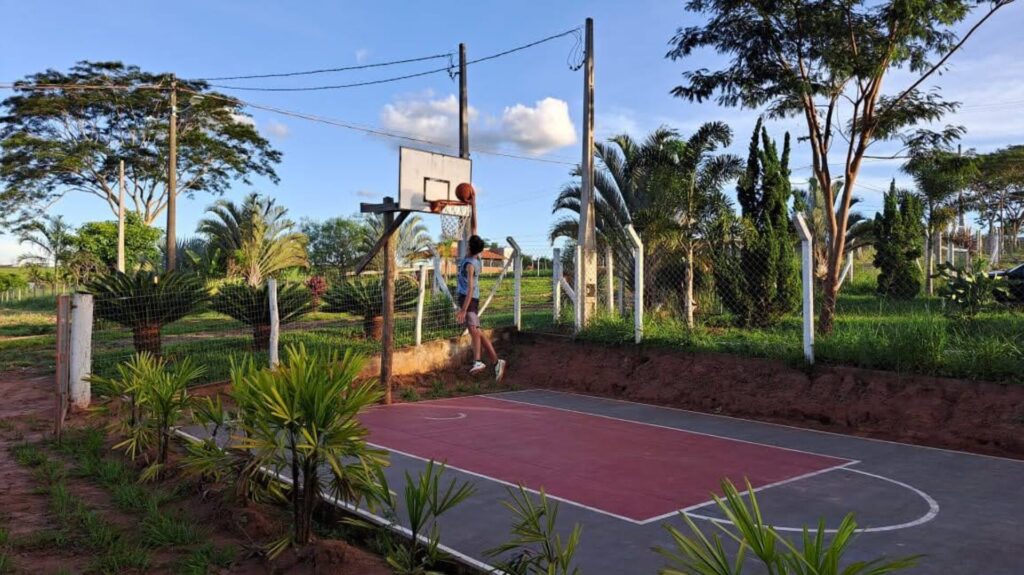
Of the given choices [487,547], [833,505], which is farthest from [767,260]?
[487,547]

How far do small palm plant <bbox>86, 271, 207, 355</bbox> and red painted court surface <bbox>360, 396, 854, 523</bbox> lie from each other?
3.93 meters

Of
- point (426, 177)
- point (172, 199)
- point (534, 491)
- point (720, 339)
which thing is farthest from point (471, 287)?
point (172, 199)

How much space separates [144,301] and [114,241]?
2056cm

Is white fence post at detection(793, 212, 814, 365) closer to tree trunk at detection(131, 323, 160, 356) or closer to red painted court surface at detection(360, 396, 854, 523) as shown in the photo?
red painted court surface at detection(360, 396, 854, 523)

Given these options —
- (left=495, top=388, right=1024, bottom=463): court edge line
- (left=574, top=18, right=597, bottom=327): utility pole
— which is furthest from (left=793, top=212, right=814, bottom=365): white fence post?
(left=574, top=18, right=597, bottom=327): utility pole

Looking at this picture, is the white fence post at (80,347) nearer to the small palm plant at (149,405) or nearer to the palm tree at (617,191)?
the small palm plant at (149,405)

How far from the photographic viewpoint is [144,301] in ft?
34.2

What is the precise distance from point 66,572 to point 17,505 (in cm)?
177

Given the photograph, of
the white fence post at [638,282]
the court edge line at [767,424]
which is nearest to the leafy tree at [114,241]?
the court edge line at [767,424]

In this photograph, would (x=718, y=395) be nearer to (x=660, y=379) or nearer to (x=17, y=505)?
(x=660, y=379)

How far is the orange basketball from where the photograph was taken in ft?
34.7

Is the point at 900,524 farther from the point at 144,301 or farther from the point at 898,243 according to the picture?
the point at 898,243

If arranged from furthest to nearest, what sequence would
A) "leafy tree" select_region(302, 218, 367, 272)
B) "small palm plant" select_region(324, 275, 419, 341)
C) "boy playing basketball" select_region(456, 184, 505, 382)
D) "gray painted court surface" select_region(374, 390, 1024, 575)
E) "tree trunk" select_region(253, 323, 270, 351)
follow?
1. "leafy tree" select_region(302, 218, 367, 272)
2. "small palm plant" select_region(324, 275, 419, 341)
3. "tree trunk" select_region(253, 323, 270, 351)
4. "boy playing basketball" select_region(456, 184, 505, 382)
5. "gray painted court surface" select_region(374, 390, 1024, 575)

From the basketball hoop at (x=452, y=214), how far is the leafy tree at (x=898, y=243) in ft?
51.9
